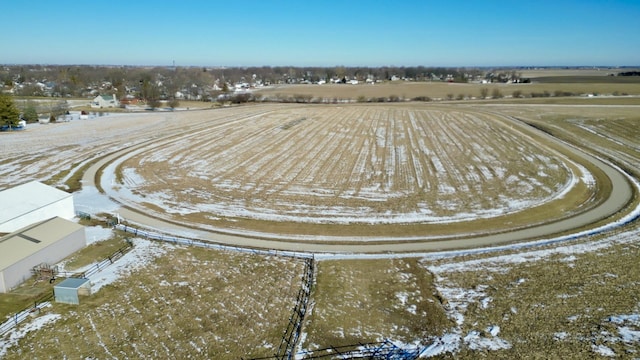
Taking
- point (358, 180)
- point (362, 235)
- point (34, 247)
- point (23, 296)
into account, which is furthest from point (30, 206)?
point (358, 180)

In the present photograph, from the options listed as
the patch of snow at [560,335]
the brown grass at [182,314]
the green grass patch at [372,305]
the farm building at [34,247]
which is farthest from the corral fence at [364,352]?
the farm building at [34,247]

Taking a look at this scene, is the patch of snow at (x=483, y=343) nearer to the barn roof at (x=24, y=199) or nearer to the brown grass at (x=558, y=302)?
the brown grass at (x=558, y=302)

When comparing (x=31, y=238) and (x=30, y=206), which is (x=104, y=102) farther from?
(x=31, y=238)

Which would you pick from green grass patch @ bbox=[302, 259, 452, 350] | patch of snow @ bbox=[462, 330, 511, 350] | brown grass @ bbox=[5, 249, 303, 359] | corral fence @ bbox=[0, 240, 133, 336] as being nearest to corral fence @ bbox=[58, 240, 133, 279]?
corral fence @ bbox=[0, 240, 133, 336]

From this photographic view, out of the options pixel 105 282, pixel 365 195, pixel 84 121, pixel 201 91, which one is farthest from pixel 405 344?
pixel 201 91

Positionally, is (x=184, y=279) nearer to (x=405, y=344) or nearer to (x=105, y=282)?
(x=105, y=282)

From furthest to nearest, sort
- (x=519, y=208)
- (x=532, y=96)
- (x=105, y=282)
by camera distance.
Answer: (x=532, y=96) → (x=519, y=208) → (x=105, y=282)
